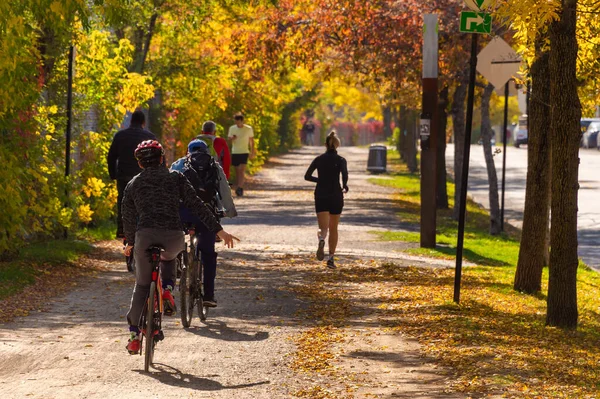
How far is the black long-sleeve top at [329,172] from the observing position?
1755cm

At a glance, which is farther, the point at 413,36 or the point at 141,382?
the point at 413,36

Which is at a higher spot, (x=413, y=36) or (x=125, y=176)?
(x=413, y=36)

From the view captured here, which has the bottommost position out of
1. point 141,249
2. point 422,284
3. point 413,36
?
point 422,284

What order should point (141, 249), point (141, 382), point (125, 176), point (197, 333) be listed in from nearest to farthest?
1. point (141, 382)
2. point (141, 249)
3. point (197, 333)
4. point (125, 176)

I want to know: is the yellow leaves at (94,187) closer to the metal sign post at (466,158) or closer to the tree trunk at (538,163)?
the tree trunk at (538,163)

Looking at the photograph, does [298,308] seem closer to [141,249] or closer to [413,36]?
[141,249]

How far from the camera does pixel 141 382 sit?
9.18 meters

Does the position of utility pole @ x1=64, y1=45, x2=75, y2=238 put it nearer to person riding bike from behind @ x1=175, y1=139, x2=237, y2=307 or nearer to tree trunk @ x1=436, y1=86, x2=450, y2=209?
person riding bike from behind @ x1=175, y1=139, x2=237, y2=307

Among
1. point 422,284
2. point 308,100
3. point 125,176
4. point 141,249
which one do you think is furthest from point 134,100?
point 308,100

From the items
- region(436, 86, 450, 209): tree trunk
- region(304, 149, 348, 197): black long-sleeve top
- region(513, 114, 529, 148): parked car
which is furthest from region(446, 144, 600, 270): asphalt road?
region(513, 114, 529, 148): parked car

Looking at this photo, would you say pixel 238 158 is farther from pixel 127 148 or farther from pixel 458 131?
pixel 127 148

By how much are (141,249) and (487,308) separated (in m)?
5.12

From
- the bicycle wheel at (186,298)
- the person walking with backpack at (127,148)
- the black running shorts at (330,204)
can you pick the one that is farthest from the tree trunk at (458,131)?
the bicycle wheel at (186,298)

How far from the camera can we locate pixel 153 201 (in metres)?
9.88
